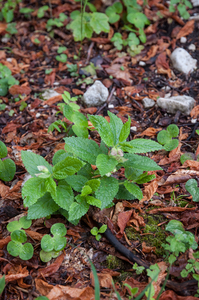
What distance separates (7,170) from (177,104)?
209 centimetres

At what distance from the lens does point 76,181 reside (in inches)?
79.7

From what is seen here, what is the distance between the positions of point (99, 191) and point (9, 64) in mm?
2874

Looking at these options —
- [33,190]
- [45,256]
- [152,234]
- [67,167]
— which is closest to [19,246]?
[45,256]

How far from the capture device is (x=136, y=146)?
1.87 metres

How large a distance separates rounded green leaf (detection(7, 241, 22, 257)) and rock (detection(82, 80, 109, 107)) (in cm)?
195

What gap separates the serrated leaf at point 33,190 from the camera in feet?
5.98

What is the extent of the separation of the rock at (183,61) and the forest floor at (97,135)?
9cm

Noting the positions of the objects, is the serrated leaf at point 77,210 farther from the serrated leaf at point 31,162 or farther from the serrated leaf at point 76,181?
the serrated leaf at point 31,162

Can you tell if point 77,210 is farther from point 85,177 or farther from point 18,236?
point 18,236

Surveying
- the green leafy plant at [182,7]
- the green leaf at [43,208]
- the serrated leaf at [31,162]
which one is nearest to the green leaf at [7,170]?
the serrated leaf at [31,162]

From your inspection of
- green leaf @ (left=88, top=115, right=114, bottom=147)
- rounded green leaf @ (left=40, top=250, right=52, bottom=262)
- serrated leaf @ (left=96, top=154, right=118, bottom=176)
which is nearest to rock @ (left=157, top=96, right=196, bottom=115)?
green leaf @ (left=88, top=115, right=114, bottom=147)

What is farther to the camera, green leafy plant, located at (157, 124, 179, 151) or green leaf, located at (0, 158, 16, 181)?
green leafy plant, located at (157, 124, 179, 151)

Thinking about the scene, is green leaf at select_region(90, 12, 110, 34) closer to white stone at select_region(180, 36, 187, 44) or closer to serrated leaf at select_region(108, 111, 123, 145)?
white stone at select_region(180, 36, 187, 44)

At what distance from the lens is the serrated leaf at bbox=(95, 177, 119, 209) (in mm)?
→ 1867
